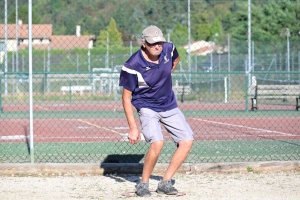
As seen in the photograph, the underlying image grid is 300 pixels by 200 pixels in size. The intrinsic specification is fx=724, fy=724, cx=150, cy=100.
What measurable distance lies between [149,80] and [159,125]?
0.58m

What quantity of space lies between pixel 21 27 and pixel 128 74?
19880 mm

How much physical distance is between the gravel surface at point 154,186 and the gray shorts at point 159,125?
714 mm

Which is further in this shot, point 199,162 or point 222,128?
point 222,128

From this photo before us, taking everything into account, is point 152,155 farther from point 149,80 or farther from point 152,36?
point 152,36

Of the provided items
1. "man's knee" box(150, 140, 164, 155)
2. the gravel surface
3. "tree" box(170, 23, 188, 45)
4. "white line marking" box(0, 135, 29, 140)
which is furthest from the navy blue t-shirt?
"tree" box(170, 23, 188, 45)

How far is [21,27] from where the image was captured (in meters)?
27.6

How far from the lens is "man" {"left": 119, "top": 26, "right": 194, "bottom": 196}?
8.39 m

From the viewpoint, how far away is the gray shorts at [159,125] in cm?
848

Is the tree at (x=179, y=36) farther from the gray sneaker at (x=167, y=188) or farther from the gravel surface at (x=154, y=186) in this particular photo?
the gray sneaker at (x=167, y=188)

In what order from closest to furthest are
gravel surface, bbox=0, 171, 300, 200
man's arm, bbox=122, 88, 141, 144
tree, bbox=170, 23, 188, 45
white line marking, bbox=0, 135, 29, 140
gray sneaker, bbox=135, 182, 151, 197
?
man's arm, bbox=122, 88, 141, 144 → gray sneaker, bbox=135, 182, 151, 197 → gravel surface, bbox=0, 171, 300, 200 → white line marking, bbox=0, 135, 29, 140 → tree, bbox=170, 23, 188, 45

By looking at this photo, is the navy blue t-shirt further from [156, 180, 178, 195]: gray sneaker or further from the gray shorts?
[156, 180, 178, 195]: gray sneaker

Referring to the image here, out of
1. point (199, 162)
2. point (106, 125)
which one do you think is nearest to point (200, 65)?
point (106, 125)

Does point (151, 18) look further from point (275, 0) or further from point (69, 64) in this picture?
point (275, 0)

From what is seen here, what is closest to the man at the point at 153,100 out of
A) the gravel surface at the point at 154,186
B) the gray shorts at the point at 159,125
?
the gray shorts at the point at 159,125
